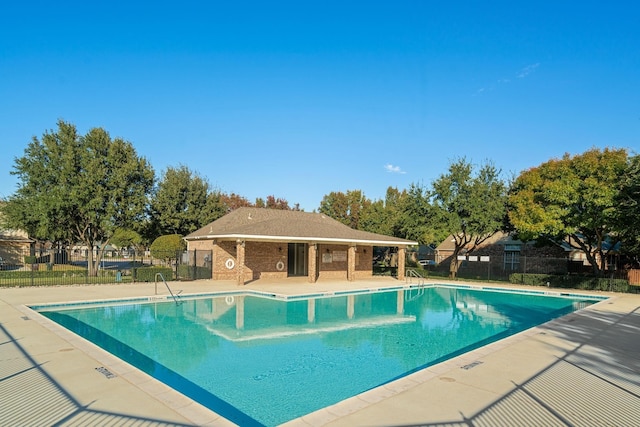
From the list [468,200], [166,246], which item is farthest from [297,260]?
[468,200]

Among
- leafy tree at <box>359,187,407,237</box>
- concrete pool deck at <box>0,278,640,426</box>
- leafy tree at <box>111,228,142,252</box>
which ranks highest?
leafy tree at <box>359,187,407,237</box>

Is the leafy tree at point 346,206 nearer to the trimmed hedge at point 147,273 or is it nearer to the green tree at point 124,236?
the green tree at point 124,236

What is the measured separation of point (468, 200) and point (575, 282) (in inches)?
298

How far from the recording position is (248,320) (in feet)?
44.3

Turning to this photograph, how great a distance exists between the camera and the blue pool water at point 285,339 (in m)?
7.15

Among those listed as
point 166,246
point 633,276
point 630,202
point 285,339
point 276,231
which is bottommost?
point 285,339

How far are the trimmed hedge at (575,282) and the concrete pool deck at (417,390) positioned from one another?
48.0ft

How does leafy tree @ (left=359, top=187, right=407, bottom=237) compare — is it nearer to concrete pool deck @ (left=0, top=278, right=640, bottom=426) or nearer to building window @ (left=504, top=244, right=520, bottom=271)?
building window @ (left=504, top=244, right=520, bottom=271)

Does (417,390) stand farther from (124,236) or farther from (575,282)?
(124,236)

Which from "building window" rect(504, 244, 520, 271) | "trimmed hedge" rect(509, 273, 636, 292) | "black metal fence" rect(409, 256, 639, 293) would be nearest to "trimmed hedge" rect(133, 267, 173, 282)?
"black metal fence" rect(409, 256, 639, 293)

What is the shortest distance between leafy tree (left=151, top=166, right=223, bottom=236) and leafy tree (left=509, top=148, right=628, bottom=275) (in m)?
24.5

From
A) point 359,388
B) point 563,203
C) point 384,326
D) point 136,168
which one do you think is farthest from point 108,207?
point 563,203

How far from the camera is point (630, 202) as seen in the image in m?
18.4

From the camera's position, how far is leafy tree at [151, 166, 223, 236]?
34406 millimetres
